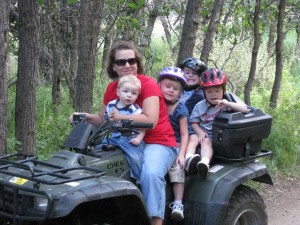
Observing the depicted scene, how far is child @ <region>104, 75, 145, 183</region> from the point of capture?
13.8 feet

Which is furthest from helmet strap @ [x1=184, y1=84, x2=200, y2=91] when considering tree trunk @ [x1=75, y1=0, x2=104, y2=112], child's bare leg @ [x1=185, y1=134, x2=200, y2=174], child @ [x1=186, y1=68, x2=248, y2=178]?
tree trunk @ [x1=75, y1=0, x2=104, y2=112]

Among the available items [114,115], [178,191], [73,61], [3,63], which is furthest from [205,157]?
[73,61]

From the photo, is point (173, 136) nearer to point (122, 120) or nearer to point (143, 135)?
point (143, 135)

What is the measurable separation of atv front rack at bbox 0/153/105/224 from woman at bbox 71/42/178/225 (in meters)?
0.57

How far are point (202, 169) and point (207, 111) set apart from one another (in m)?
0.68

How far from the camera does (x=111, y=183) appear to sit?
11.9 ft

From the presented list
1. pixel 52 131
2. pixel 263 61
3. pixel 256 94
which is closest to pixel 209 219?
pixel 52 131

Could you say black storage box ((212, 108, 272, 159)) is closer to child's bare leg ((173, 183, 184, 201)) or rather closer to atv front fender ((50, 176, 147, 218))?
child's bare leg ((173, 183, 184, 201))

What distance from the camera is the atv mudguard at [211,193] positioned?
4422 millimetres

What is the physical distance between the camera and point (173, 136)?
4.61m

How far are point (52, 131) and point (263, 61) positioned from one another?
817 centimetres

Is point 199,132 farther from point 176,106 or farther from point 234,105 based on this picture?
point 234,105

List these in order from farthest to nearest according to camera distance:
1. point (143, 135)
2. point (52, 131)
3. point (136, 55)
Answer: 1. point (52, 131)
2. point (136, 55)
3. point (143, 135)

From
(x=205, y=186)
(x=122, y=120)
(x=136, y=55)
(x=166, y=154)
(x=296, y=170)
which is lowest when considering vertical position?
(x=296, y=170)
